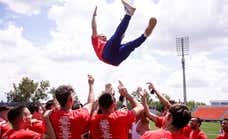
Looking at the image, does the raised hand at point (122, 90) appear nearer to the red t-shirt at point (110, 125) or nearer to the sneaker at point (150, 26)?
the red t-shirt at point (110, 125)

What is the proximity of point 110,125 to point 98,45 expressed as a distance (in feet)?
12.1

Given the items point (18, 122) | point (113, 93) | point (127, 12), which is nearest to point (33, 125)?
point (18, 122)

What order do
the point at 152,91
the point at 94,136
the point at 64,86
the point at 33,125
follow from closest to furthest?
the point at 64,86 → the point at 94,136 → the point at 152,91 → the point at 33,125

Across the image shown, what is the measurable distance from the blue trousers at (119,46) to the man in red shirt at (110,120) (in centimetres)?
273

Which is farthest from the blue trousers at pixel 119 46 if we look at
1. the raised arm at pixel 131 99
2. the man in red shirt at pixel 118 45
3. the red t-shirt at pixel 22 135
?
the red t-shirt at pixel 22 135

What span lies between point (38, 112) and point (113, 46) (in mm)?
2217

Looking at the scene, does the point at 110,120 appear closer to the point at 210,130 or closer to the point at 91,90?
the point at 91,90

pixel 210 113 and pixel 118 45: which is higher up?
pixel 118 45

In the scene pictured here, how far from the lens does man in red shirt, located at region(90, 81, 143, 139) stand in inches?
284

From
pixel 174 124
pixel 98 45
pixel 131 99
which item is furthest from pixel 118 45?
pixel 174 124

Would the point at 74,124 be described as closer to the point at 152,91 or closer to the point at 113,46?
the point at 152,91

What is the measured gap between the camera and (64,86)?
6.89 m

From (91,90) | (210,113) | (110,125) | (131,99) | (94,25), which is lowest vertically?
(210,113)

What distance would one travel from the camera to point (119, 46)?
1022 centimetres
